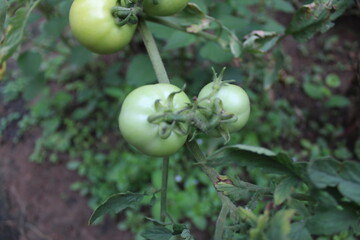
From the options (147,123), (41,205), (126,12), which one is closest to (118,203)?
(147,123)

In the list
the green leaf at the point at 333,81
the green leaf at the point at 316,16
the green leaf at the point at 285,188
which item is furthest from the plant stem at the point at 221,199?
the green leaf at the point at 333,81

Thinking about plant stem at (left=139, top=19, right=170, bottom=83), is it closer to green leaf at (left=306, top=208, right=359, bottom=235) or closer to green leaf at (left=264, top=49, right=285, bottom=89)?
green leaf at (left=306, top=208, right=359, bottom=235)

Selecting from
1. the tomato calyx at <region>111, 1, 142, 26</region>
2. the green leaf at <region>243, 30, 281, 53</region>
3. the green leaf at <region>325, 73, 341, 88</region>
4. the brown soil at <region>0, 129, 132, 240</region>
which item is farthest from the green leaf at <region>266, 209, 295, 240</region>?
the green leaf at <region>325, 73, 341, 88</region>

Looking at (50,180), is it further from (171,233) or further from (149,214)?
(171,233)

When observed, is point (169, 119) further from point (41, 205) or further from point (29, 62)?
point (41, 205)

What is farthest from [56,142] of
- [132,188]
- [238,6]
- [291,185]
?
[291,185]

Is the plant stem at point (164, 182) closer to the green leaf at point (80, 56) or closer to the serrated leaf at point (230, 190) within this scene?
the serrated leaf at point (230, 190)
